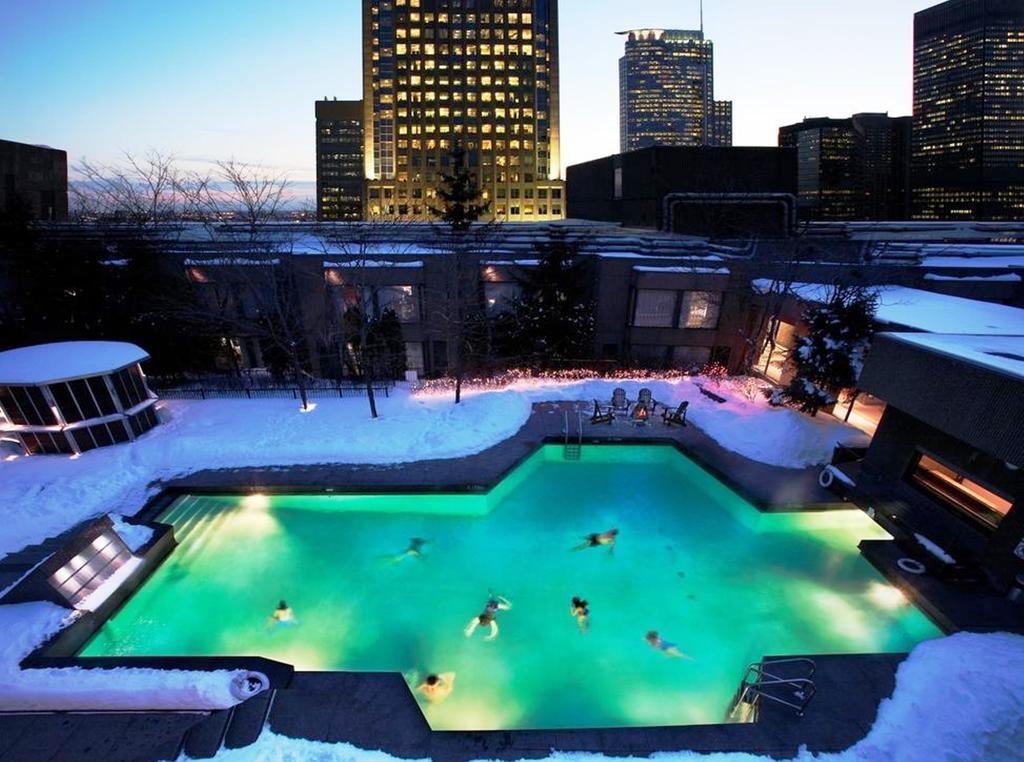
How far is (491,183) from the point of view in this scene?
343 feet

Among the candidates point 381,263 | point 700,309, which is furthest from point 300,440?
point 700,309

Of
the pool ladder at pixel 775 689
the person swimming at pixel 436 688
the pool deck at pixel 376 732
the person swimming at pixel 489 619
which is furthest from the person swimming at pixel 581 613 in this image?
the pool deck at pixel 376 732

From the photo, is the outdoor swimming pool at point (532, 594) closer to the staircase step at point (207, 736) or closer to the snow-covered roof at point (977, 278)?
the staircase step at point (207, 736)

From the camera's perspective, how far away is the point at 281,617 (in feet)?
33.9

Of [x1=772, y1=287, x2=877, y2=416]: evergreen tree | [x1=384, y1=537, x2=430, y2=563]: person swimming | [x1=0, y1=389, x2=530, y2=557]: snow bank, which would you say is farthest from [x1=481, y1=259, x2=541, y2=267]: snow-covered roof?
[x1=384, y1=537, x2=430, y2=563]: person swimming

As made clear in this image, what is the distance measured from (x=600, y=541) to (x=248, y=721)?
300 inches

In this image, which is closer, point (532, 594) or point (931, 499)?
point (532, 594)

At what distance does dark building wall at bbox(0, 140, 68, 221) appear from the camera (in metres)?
37.2

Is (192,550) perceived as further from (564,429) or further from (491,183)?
(491,183)

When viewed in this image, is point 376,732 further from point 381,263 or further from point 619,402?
point 381,263

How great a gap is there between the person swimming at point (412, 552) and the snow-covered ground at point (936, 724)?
5.19m

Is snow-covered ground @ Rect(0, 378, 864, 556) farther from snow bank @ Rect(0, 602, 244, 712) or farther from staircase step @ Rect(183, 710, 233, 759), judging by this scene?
staircase step @ Rect(183, 710, 233, 759)

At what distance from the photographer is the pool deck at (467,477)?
13.2m

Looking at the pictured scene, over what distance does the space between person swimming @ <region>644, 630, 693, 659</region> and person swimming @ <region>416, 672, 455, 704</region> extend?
341 cm
